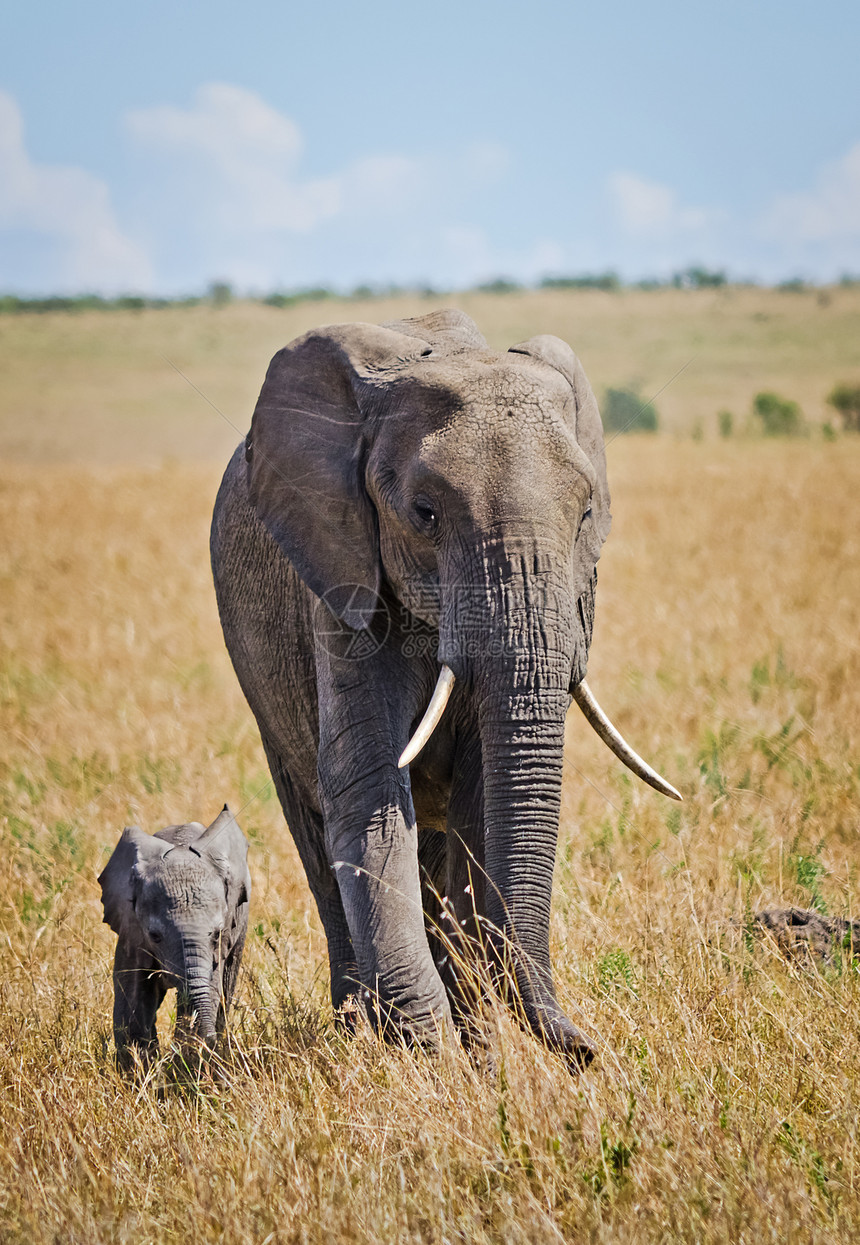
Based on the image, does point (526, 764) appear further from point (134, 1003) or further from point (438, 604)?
point (134, 1003)

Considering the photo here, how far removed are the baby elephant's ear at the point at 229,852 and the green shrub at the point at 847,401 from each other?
102ft

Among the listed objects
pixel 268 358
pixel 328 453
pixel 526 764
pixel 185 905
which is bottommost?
pixel 185 905

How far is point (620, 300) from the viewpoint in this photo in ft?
152

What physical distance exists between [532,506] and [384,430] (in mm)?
→ 589

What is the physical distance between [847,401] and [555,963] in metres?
31.6

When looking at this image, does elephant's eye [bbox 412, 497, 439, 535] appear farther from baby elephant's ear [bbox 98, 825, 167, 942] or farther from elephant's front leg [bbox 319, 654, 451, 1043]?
baby elephant's ear [bbox 98, 825, 167, 942]

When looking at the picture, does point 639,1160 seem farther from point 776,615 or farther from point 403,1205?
point 776,615

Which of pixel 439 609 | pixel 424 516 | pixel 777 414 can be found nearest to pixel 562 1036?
pixel 439 609

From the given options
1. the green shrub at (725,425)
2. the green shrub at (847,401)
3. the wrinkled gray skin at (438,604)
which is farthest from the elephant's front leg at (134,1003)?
the green shrub at (847,401)

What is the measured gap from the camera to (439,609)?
387cm

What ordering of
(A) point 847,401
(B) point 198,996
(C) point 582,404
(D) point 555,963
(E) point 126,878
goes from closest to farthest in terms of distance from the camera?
1. (B) point 198,996
2. (C) point 582,404
3. (E) point 126,878
4. (D) point 555,963
5. (A) point 847,401

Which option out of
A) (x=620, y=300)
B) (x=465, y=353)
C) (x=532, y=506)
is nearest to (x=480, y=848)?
(x=532, y=506)

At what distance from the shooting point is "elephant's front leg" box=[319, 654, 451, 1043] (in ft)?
12.8

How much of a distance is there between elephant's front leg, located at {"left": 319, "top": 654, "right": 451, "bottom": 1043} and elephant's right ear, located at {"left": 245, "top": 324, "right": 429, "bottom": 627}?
0.26m
